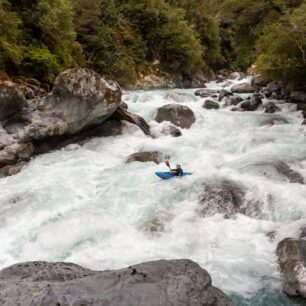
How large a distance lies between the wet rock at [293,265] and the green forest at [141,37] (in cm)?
980

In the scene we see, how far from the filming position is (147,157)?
470 inches

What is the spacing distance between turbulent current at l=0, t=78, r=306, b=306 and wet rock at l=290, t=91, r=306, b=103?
736 centimetres

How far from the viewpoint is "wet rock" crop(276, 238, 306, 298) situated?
5.55 m

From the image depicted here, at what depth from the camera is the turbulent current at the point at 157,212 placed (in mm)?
6617

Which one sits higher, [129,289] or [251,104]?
[129,289]

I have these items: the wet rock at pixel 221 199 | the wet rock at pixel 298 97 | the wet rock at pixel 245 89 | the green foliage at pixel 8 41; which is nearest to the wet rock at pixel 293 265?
the wet rock at pixel 221 199

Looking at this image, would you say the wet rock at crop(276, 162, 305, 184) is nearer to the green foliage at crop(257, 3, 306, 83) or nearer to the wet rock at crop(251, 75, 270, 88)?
the green foliage at crop(257, 3, 306, 83)

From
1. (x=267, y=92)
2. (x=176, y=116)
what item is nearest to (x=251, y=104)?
(x=267, y=92)

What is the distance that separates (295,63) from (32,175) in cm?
1242

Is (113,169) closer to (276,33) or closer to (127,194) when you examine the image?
(127,194)

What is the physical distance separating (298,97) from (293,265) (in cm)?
1581

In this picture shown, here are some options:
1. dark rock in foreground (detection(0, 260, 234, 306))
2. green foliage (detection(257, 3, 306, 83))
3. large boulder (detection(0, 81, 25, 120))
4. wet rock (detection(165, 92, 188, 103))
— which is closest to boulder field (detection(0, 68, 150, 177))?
large boulder (detection(0, 81, 25, 120))

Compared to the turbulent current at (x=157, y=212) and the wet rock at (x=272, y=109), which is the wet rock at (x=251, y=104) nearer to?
the wet rock at (x=272, y=109)

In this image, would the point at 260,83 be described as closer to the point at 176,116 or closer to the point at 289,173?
the point at 176,116
